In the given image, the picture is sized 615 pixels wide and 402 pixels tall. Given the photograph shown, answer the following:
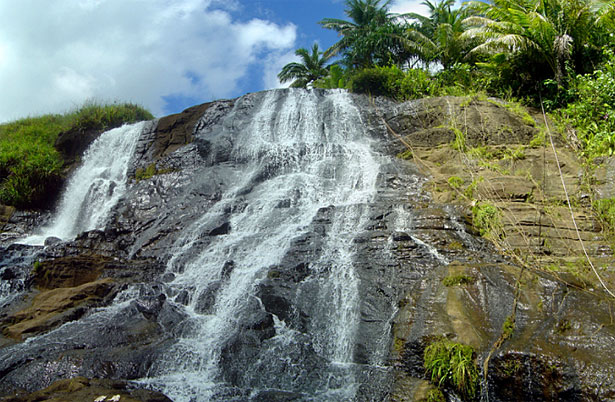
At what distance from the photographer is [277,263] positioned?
7871mm

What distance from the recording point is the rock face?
17.6 ft

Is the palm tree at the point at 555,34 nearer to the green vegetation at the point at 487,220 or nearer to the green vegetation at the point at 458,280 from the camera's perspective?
the green vegetation at the point at 487,220

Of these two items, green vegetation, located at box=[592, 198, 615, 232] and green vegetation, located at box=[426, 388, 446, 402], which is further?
green vegetation, located at box=[592, 198, 615, 232]

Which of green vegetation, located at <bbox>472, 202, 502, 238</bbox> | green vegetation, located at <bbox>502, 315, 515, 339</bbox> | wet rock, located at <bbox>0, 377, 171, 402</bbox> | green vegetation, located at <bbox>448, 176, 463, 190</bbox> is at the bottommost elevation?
wet rock, located at <bbox>0, 377, 171, 402</bbox>

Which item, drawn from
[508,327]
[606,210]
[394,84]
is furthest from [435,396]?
[394,84]

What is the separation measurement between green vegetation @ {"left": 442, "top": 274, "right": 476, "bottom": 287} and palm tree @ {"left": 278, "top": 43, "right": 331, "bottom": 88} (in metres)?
22.1

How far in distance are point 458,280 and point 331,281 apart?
2.02 metres

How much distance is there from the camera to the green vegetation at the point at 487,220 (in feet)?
24.8

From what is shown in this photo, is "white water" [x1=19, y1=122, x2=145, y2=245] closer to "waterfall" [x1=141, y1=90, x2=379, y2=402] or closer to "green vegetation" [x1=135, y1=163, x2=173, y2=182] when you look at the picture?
"green vegetation" [x1=135, y1=163, x2=173, y2=182]

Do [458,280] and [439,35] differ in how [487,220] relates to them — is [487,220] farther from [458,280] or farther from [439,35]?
[439,35]

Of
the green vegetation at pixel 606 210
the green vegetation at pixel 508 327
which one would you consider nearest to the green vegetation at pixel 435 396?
the green vegetation at pixel 508 327

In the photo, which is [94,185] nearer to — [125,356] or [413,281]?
[125,356]

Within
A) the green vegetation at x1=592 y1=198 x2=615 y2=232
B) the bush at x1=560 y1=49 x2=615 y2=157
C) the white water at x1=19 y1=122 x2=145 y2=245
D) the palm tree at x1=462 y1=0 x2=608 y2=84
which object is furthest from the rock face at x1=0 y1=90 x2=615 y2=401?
the palm tree at x1=462 y1=0 x2=608 y2=84

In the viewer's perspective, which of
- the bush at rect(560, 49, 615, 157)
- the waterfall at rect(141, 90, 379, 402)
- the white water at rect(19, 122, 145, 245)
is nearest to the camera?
the waterfall at rect(141, 90, 379, 402)
